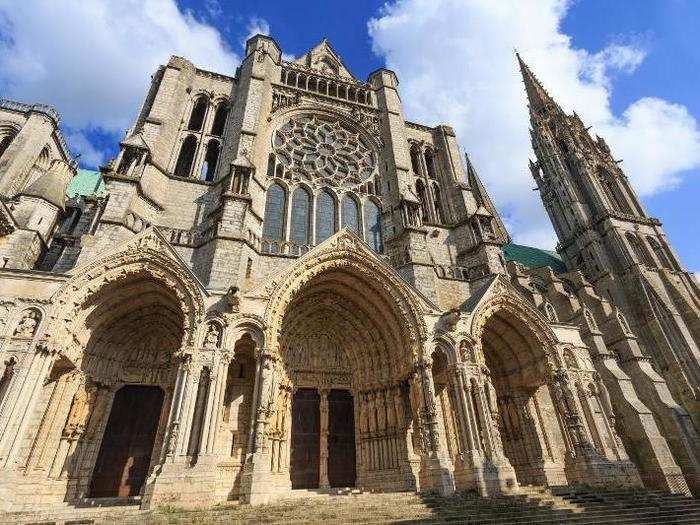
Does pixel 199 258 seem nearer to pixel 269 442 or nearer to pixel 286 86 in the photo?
pixel 269 442

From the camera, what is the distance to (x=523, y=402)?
11984 mm

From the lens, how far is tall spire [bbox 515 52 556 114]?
4062cm

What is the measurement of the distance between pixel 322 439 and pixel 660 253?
94.2 feet

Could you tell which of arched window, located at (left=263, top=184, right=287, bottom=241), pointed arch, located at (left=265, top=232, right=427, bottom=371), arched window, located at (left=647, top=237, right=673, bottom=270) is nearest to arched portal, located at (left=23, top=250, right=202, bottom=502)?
pointed arch, located at (left=265, top=232, right=427, bottom=371)

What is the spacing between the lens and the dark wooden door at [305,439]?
1023 cm

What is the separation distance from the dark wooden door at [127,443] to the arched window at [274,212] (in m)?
6.24

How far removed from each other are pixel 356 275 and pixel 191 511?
6.71 metres

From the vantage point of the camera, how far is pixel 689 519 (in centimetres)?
802

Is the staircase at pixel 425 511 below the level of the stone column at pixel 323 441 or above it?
below

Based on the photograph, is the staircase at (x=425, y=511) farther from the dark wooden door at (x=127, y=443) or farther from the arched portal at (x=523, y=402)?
the arched portal at (x=523, y=402)

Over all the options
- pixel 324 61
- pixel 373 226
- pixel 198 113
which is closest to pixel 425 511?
pixel 373 226

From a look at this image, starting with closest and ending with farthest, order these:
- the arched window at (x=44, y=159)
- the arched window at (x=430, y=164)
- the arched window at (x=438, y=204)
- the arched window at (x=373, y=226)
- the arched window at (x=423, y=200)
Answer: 1. the arched window at (x=373, y=226)
2. the arched window at (x=423, y=200)
3. the arched window at (x=438, y=204)
4. the arched window at (x=430, y=164)
5. the arched window at (x=44, y=159)

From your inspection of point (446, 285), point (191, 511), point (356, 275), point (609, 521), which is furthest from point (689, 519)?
point (191, 511)

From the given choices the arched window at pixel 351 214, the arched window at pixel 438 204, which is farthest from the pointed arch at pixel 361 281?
the arched window at pixel 438 204
